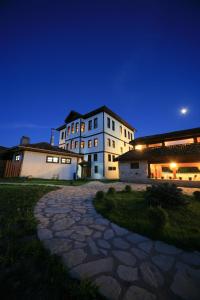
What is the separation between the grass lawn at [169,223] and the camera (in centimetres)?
307

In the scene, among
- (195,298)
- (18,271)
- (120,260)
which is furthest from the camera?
(120,260)

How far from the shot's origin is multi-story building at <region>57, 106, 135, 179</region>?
77.9 ft

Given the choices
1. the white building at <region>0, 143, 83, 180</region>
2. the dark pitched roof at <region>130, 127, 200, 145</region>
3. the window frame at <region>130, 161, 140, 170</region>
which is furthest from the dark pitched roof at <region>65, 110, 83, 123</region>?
the window frame at <region>130, 161, 140, 170</region>

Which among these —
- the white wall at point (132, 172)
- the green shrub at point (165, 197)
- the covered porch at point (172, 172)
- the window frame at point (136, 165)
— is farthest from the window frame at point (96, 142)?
the green shrub at point (165, 197)

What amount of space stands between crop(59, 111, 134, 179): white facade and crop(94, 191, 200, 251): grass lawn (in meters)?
17.8

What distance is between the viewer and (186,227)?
12.0 ft

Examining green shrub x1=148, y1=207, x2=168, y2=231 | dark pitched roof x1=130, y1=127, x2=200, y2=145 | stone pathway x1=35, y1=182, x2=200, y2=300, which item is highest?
dark pitched roof x1=130, y1=127, x2=200, y2=145

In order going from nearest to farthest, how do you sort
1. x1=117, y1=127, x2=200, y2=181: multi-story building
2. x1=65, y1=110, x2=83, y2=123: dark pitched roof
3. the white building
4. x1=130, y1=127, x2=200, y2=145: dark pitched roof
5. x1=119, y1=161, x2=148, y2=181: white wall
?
x1=117, y1=127, x2=200, y2=181: multi-story building < the white building < x1=130, y1=127, x2=200, y2=145: dark pitched roof < x1=119, y1=161, x2=148, y2=181: white wall < x1=65, y1=110, x2=83, y2=123: dark pitched roof

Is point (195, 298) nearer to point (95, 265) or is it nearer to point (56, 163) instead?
point (95, 265)

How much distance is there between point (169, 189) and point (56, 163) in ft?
→ 52.1

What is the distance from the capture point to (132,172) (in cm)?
1673

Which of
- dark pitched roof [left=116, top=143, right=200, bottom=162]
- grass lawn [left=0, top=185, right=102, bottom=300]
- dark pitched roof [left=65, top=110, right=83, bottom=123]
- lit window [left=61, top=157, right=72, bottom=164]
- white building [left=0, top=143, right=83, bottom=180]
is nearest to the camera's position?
grass lawn [left=0, top=185, right=102, bottom=300]

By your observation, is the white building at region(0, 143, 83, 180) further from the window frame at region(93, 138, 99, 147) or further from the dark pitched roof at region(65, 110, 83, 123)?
the dark pitched roof at region(65, 110, 83, 123)

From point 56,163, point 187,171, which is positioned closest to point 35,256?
point 56,163
